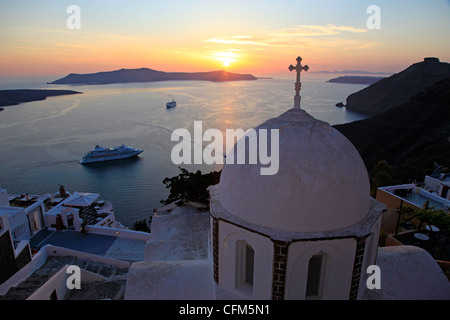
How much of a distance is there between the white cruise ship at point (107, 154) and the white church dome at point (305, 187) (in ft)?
142

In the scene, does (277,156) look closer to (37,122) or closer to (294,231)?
(294,231)

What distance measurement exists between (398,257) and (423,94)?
60.8 meters

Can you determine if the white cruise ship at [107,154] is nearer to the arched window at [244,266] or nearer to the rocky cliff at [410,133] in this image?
the rocky cliff at [410,133]


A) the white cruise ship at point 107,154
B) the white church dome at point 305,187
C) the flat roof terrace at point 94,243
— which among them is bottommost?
the white cruise ship at point 107,154

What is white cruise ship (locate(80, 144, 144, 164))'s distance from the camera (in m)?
44.8

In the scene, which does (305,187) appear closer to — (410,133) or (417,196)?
(417,196)

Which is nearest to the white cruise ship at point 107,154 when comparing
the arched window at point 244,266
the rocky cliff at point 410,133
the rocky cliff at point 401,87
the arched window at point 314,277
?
the rocky cliff at point 410,133

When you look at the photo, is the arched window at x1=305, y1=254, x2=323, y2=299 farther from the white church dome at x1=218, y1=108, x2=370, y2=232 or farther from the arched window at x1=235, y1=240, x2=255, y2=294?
the arched window at x1=235, y1=240, x2=255, y2=294

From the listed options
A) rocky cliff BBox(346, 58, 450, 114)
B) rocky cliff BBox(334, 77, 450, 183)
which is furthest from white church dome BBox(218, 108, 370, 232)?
rocky cliff BBox(346, 58, 450, 114)

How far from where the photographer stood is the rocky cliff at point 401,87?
284 feet

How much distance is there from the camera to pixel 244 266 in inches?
271

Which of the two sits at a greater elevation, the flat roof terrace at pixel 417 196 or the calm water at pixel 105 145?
the flat roof terrace at pixel 417 196

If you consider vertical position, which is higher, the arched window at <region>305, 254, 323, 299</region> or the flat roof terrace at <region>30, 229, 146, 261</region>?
the arched window at <region>305, 254, 323, 299</region>

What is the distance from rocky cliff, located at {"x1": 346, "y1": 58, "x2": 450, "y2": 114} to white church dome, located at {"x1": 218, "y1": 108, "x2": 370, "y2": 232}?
9266cm
